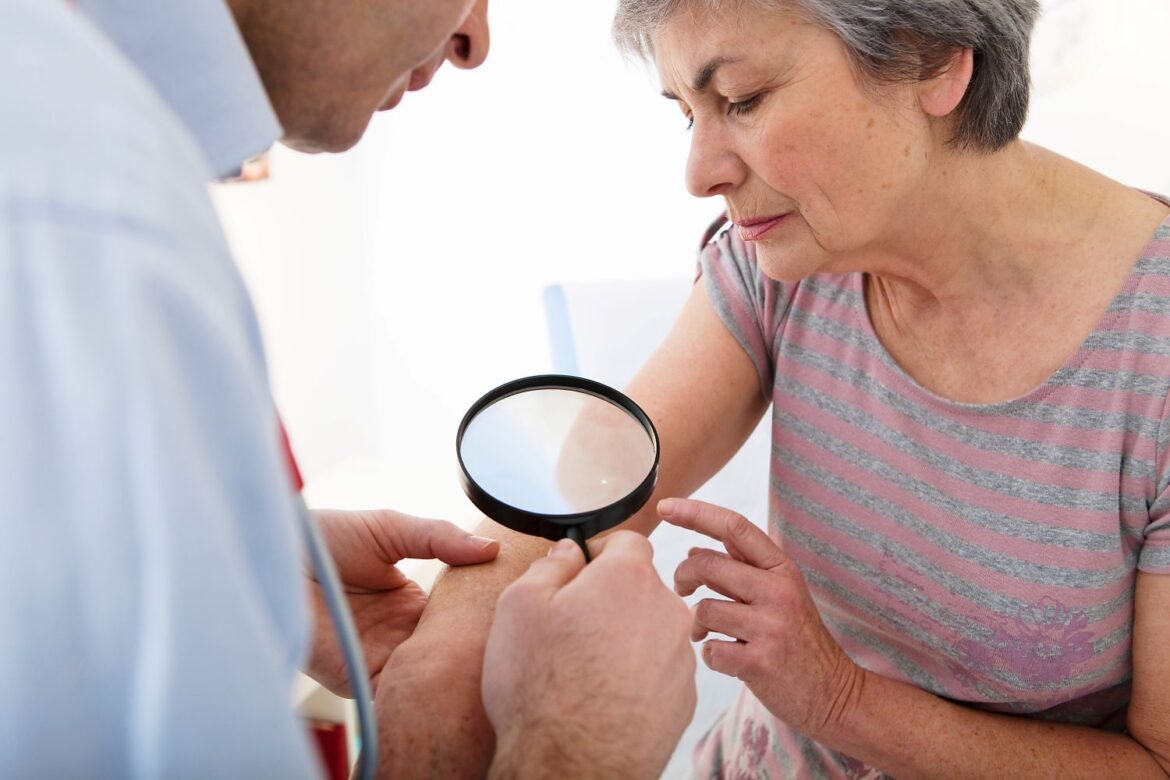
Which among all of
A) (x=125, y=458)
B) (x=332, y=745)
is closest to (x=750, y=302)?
(x=125, y=458)

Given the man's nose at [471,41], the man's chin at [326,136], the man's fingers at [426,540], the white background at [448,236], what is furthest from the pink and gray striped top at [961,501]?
the white background at [448,236]

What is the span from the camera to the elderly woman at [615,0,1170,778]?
1137 millimetres

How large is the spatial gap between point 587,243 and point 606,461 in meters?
1.93

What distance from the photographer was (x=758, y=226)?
1.28 metres

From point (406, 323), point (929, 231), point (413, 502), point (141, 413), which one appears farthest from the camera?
point (406, 323)

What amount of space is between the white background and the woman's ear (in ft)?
5.36

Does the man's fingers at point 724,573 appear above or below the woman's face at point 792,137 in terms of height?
below

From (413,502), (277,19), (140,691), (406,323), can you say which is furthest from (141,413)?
(406,323)

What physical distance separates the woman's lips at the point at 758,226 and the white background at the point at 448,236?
1546 millimetres

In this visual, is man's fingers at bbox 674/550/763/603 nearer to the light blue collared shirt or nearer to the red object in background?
the light blue collared shirt

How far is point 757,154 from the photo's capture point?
1.20m

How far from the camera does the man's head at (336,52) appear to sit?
2.61 ft

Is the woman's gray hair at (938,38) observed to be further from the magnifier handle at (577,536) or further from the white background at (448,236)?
the white background at (448,236)

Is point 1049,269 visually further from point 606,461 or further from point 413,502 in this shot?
point 413,502
